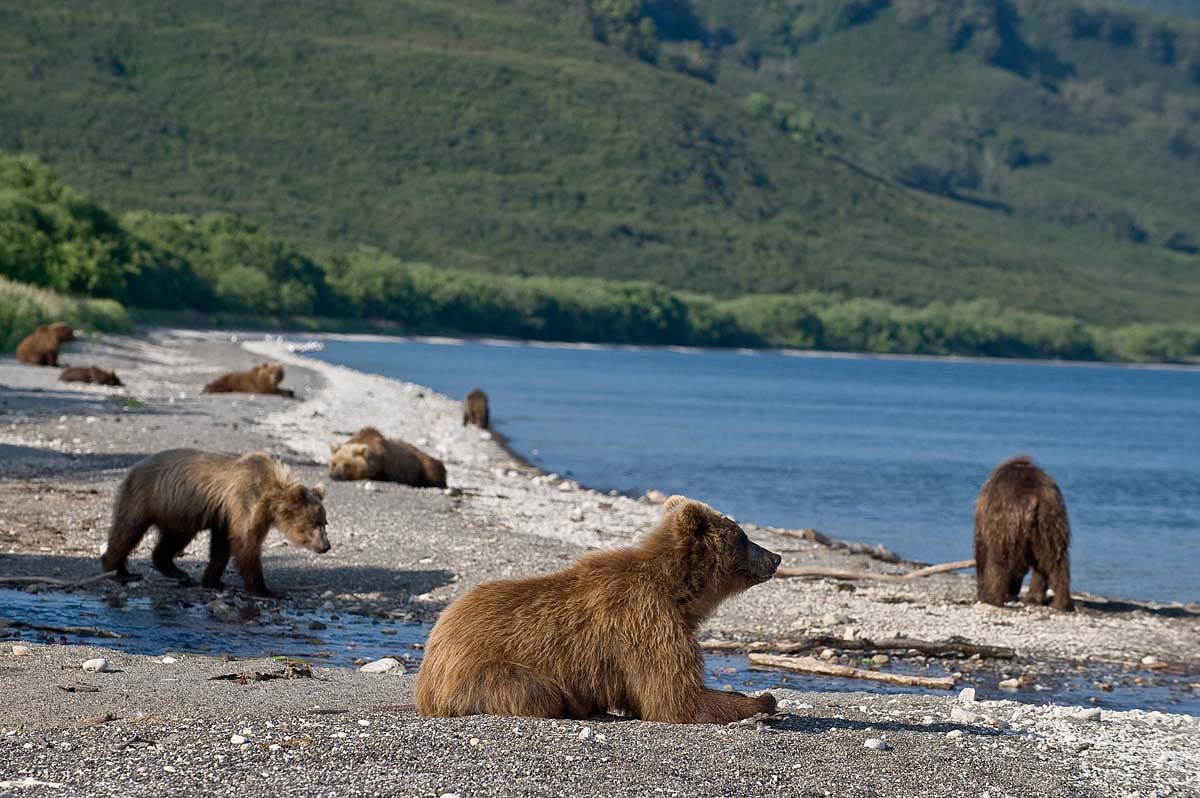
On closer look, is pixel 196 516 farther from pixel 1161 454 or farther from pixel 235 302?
pixel 235 302

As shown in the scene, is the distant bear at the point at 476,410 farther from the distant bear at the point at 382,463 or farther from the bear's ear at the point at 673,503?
the bear's ear at the point at 673,503

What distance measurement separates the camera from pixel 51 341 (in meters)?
33.9

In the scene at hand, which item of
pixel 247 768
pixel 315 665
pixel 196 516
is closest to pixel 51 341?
pixel 196 516

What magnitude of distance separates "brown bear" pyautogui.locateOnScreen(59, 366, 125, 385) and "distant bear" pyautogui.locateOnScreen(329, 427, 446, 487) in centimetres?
1264

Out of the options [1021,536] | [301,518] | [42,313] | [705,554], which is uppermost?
[705,554]

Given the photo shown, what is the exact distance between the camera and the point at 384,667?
9266 millimetres

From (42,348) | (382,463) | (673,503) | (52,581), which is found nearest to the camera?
(673,503)

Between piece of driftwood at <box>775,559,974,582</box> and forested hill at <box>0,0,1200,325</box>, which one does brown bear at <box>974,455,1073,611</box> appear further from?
forested hill at <box>0,0,1200,325</box>

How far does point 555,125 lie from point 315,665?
175 metres

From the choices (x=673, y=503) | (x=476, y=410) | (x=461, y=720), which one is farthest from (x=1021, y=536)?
(x=476, y=410)

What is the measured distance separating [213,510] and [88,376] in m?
20.2

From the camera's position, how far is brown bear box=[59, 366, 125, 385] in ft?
99.7

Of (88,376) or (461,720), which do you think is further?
(88,376)

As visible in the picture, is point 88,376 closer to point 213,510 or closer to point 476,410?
point 476,410
